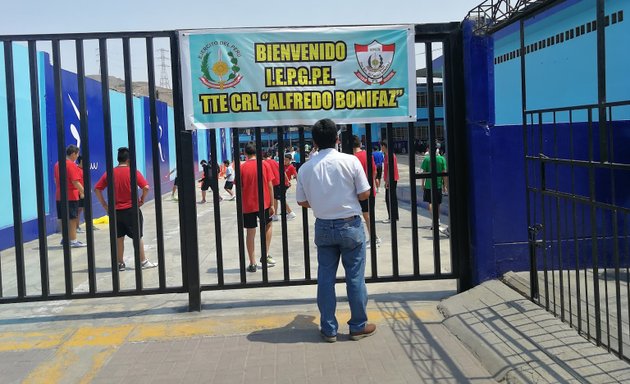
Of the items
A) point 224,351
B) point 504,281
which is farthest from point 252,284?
point 504,281

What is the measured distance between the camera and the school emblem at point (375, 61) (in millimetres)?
5449

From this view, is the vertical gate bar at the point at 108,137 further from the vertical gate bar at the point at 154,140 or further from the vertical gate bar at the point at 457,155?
the vertical gate bar at the point at 457,155

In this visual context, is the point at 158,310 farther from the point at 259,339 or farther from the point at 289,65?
the point at 289,65

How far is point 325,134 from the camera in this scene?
466 centimetres

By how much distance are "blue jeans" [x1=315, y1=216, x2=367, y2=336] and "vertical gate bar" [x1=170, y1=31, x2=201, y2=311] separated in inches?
56.6

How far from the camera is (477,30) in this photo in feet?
17.6

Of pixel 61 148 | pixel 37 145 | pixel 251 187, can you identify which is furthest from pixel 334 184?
pixel 251 187

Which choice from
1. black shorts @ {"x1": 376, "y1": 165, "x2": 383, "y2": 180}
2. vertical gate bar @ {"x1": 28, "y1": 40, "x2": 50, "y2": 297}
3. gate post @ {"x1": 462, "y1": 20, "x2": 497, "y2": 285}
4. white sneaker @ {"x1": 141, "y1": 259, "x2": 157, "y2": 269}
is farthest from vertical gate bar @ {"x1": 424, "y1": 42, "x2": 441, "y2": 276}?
black shorts @ {"x1": 376, "y1": 165, "x2": 383, "y2": 180}

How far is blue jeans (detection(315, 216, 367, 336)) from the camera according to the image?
15.2 feet

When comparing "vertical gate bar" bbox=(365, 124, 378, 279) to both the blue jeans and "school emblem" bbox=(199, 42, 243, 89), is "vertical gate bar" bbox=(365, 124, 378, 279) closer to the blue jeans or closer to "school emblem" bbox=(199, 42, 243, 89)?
the blue jeans

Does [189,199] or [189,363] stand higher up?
[189,199]

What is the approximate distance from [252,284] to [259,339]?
0.86 meters

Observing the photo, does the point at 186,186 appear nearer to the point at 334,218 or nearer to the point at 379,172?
the point at 334,218

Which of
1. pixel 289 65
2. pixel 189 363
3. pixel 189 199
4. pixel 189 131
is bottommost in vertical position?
pixel 189 363
